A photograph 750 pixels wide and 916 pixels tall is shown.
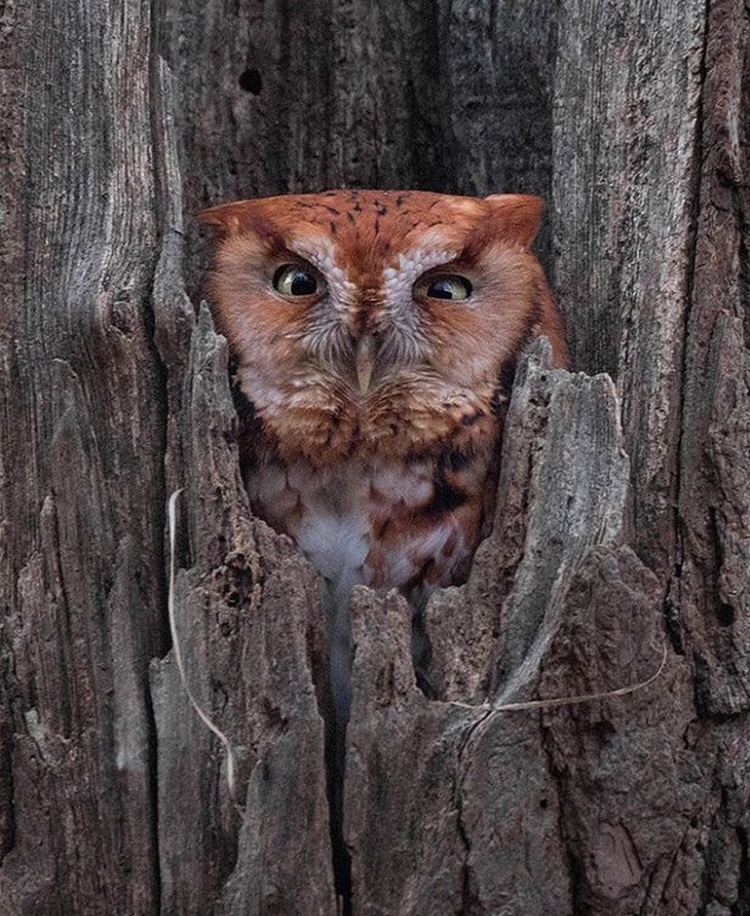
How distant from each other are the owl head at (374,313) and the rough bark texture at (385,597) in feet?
0.47

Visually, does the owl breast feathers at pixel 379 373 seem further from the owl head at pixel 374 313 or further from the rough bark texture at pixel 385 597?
the rough bark texture at pixel 385 597

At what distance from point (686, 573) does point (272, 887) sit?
0.80 metres

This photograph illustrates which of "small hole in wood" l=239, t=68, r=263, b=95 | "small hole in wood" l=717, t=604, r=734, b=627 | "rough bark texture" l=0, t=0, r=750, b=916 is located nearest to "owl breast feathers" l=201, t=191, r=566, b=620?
"rough bark texture" l=0, t=0, r=750, b=916

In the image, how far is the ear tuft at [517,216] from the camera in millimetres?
2119

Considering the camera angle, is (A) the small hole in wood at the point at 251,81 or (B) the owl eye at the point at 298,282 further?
(A) the small hole in wood at the point at 251,81

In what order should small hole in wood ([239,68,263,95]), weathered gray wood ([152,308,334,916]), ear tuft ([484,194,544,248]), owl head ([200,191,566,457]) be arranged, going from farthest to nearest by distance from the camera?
small hole in wood ([239,68,263,95])
ear tuft ([484,194,544,248])
owl head ([200,191,566,457])
weathered gray wood ([152,308,334,916])

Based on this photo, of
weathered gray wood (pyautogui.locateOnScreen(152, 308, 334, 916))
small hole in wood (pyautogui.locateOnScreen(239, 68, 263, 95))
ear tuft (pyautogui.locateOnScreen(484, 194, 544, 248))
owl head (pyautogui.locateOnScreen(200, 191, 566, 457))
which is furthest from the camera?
small hole in wood (pyautogui.locateOnScreen(239, 68, 263, 95))

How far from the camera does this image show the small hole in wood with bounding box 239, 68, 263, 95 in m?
2.71

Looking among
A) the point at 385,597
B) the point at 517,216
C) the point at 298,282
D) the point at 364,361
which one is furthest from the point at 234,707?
the point at 517,216

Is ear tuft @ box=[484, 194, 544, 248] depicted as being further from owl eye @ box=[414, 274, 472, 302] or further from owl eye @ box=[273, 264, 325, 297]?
owl eye @ box=[273, 264, 325, 297]

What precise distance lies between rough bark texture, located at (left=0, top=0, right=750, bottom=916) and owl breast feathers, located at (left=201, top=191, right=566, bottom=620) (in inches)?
5.6

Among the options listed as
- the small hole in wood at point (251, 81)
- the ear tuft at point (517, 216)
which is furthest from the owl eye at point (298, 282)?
the small hole in wood at point (251, 81)

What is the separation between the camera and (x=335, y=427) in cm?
207

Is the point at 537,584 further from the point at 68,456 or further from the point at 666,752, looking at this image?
the point at 68,456
